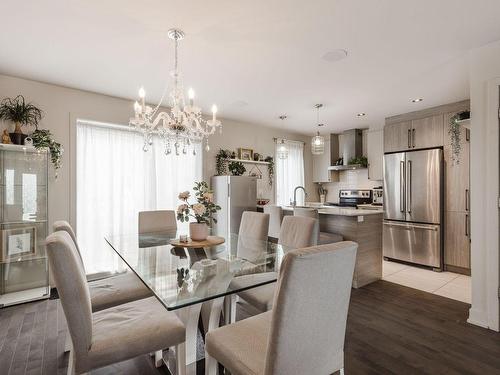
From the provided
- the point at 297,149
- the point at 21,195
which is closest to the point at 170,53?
the point at 21,195

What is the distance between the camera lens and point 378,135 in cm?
553

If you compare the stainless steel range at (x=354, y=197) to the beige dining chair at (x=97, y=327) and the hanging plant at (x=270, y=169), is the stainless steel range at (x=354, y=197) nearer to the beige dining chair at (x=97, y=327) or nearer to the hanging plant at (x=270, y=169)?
the hanging plant at (x=270, y=169)

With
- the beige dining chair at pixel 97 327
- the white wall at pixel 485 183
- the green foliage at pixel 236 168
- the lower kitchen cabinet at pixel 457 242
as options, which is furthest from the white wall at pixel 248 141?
the white wall at pixel 485 183

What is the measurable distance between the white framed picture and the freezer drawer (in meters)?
5.23

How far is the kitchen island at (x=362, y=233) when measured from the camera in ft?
11.4

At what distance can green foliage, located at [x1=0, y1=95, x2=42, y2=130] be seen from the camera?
309 centimetres

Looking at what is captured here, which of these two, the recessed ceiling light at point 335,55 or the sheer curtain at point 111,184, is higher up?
the recessed ceiling light at point 335,55

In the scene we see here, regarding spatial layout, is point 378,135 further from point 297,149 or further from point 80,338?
point 80,338

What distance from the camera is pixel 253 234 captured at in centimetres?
296

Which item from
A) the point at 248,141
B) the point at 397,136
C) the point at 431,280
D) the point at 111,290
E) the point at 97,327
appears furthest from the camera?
the point at 248,141

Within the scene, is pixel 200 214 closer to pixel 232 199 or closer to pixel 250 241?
pixel 250 241

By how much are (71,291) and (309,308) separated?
1038 mm

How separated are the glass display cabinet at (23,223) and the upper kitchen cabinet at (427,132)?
532 cm

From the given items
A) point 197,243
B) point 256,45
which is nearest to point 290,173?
point 256,45
